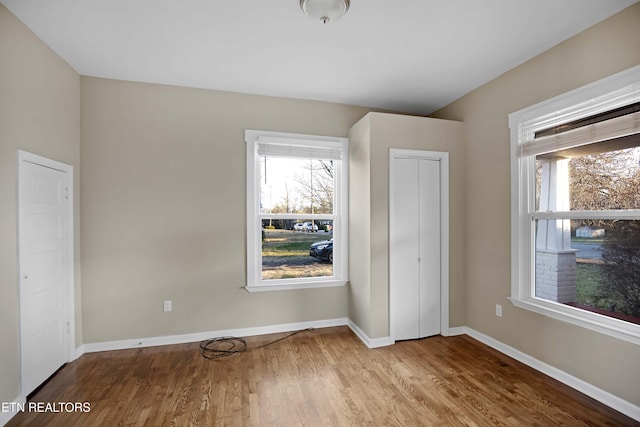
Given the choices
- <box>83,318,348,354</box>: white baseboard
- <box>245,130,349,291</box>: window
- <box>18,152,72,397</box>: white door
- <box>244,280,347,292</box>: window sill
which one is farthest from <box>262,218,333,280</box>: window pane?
<box>18,152,72,397</box>: white door

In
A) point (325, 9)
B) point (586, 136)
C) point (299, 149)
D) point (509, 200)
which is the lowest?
point (509, 200)

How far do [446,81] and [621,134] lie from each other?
5.13ft

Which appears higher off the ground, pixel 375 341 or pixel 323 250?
pixel 323 250

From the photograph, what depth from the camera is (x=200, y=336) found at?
10.8ft

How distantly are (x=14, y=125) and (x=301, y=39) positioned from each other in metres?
2.18

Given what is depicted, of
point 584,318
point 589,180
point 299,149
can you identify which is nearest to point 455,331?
point 584,318

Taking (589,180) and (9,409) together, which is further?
(589,180)

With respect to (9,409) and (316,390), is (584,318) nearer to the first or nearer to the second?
(316,390)

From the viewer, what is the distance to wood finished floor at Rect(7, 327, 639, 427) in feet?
6.73

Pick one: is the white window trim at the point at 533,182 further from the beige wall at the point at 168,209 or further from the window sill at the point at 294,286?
the beige wall at the point at 168,209

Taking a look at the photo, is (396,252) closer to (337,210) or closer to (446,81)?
(337,210)

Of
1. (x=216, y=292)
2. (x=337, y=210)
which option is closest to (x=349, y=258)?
(x=337, y=210)

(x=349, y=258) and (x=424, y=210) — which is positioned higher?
(x=424, y=210)

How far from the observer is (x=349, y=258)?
3758 mm
